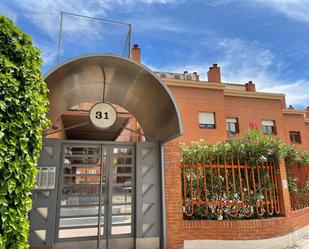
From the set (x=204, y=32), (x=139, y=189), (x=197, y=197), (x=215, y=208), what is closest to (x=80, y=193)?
(x=139, y=189)

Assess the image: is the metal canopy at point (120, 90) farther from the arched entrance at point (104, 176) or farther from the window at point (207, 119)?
the window at point (207, 119)

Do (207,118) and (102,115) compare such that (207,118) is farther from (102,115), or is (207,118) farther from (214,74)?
(102,115)

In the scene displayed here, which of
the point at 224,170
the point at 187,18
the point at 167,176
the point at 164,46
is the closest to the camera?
the point at 167,176

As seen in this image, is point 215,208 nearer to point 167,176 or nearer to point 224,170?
point 224,170

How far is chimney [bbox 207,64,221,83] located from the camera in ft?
69.0

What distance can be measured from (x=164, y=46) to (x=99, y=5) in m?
3.41

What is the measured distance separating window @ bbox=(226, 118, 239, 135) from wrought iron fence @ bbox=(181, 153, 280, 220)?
45.8 ft

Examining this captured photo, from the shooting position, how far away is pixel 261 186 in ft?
20.9

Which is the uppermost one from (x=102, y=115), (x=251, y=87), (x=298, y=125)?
(x=251, y=87)

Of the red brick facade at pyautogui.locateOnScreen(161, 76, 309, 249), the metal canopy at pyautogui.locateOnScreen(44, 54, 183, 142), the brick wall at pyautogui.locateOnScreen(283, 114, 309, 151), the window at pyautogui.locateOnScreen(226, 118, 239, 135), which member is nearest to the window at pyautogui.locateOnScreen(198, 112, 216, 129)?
the red brick facade at pyautogui.locateOnScreen(161, 76, 309, 249)

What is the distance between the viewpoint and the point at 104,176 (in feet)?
18.3

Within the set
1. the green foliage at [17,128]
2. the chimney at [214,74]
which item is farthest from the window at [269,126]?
the green foliage at [17,128]

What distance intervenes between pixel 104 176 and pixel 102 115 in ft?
5.65

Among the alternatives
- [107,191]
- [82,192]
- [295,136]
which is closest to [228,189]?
[107,191]
